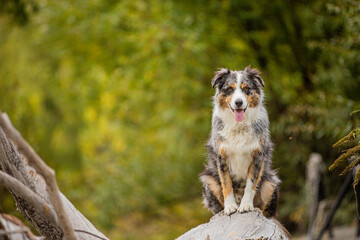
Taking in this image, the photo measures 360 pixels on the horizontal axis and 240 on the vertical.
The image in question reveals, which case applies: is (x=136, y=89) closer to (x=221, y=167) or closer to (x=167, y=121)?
(x=167, y=121)

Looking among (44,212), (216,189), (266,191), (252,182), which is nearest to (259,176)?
(252,182)

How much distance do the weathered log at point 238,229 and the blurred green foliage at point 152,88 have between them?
3.53m

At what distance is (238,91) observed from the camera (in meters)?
2.99

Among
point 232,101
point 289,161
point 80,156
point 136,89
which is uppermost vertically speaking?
point 136,89

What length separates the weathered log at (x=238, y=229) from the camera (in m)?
2.87

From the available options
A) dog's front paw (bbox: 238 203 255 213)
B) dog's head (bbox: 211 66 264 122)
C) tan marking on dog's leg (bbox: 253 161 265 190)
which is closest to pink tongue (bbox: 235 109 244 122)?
dog's head (bbox: 211 66 264 122)

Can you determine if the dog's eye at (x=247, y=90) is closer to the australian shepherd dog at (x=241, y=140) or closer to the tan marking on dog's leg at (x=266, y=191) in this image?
the australian shepherd dog at (x=241, y=140)

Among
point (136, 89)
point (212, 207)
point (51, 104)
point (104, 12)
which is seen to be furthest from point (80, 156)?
point (212, 207)

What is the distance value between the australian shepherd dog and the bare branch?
3.98 feet

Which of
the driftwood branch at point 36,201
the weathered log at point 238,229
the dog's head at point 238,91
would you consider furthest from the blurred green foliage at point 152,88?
the driftwood branch at point 36,201

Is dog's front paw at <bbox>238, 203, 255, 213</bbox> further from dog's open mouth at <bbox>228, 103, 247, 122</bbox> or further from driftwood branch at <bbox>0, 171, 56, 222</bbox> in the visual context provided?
driftwood branch at <bbox>0, 171, 56, 222</bbox>

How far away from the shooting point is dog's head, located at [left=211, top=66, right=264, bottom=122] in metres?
2.92

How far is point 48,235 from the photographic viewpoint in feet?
8.50

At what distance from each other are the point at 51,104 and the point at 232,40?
3846 mm
